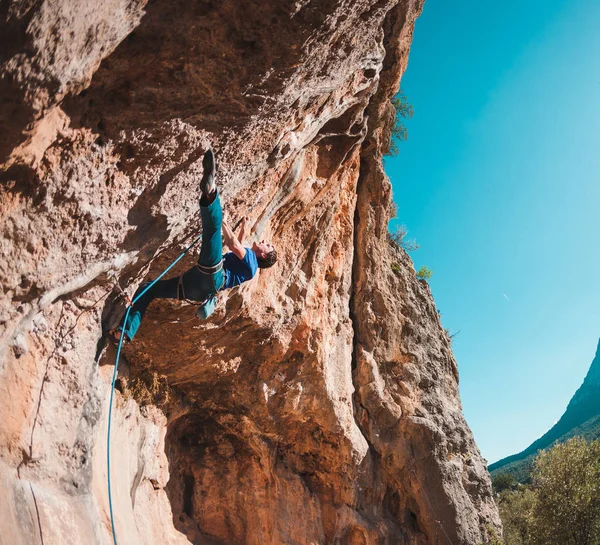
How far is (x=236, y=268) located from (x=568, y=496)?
13682mm

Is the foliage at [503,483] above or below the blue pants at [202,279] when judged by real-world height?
below

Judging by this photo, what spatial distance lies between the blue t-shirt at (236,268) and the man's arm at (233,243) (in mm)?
134

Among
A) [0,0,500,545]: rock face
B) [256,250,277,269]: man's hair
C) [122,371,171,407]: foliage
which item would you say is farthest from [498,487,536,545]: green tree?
[256,250,277,269]: man's hair

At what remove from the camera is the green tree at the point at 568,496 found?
42.0ft

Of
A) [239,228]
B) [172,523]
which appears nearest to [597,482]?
[172,523]

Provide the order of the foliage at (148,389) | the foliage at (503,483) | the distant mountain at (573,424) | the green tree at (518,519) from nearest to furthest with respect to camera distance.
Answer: the foliage at (148,389)
the green tree at (518,519)
the foliage at (503,483)
the distant mountain at (573,424)

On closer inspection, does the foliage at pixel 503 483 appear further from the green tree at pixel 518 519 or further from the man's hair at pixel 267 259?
the man's hair at pixel 267 259

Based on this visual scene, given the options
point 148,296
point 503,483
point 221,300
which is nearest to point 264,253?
point 221,300

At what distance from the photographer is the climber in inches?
162

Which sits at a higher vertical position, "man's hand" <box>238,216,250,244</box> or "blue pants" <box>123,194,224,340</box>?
"man's hand" <box>238,216,250,244</box>

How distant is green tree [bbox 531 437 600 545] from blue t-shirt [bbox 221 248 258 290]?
1275 cm

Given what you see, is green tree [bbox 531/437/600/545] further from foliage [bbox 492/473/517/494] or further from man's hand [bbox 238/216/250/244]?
foliage [bbox 492/473/517/494]

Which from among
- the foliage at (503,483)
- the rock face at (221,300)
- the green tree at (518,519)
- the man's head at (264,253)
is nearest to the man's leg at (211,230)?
the rock face at (221,300)

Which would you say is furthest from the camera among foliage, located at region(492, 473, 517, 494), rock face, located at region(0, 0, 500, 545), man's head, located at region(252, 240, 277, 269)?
foliage, located at region(492, 473, 517, 494)
